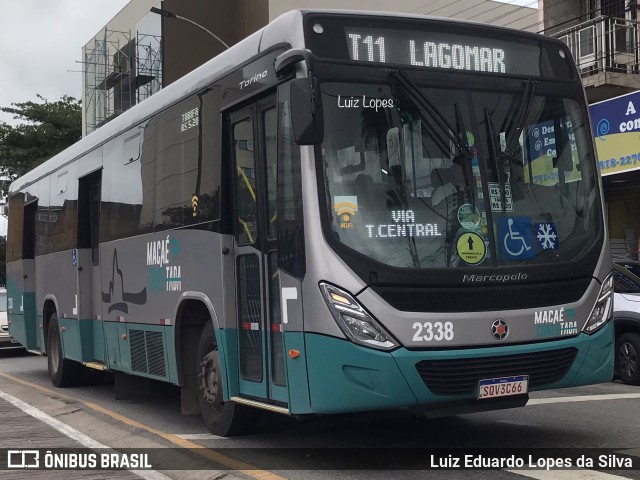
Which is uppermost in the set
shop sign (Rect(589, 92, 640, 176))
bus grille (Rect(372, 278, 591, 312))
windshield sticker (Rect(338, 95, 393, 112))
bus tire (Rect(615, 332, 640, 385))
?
shop sign (Rect(589, 92, 640, 176))

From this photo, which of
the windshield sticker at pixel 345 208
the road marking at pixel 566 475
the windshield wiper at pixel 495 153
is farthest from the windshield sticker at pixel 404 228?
the road marking at pixel 566 475

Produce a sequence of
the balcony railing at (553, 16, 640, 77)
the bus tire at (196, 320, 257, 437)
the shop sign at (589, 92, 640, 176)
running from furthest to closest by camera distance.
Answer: the balcony railing at (553, 16, 640, 77)
the shop sign at (589, 92, 640, 176)
the bus tire at (196, 320, 257, 437)

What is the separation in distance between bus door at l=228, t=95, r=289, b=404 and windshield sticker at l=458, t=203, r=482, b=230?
146cm

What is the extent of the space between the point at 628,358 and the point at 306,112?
7.46 meters

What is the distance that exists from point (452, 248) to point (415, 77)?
134cm

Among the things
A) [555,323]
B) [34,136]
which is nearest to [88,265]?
[555,323]

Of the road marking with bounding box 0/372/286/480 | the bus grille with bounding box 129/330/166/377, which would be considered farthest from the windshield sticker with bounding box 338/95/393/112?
the bus grille with bounding box 129/330/166/377

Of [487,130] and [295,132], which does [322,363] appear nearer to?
[295,132]

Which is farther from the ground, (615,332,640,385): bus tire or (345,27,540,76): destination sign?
(345,27,540,76): destination sign

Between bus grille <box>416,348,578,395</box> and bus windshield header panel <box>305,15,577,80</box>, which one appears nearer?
bus grille <box>416,348,578,395</box>

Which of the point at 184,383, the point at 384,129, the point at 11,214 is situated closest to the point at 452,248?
the point at 384,129

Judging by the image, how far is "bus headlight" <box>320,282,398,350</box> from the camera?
6734mm

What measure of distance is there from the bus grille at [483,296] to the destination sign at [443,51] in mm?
1757

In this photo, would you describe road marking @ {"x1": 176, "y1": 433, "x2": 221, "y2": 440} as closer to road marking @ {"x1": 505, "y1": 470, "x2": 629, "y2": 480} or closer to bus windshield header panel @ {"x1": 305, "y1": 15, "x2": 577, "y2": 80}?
road marking @ {"x1": 505, "y1": 470, "x2": 629, "y2": 480}
